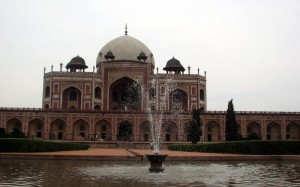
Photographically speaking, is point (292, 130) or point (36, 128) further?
point (292, 130)

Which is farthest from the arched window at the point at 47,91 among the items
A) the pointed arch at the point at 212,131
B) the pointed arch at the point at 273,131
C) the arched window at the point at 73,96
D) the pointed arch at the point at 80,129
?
the pointed arch at the point at 273,131

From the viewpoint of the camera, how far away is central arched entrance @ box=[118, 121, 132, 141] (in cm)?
4238

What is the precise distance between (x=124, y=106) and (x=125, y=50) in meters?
7.98

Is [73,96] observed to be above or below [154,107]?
above

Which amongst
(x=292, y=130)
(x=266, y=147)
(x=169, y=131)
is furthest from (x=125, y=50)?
(x=266, y=147)

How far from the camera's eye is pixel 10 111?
136ft

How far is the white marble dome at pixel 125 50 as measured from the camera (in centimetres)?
5228

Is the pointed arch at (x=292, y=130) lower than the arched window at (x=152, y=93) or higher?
lower

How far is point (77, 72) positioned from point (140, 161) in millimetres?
32938

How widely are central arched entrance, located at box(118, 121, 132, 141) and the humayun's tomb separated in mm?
112

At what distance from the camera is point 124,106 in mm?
49781

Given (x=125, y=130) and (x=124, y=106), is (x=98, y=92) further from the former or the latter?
(x=125, y=130)

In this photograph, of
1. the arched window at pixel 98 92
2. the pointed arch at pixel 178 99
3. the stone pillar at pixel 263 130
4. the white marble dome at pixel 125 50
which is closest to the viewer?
the stone pillar at pixel 263 130

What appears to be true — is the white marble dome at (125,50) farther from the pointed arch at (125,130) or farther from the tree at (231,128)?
the tree at (231,128)
